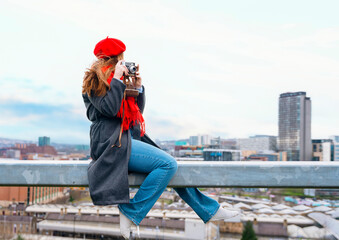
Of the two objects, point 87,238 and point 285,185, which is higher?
point 285,185

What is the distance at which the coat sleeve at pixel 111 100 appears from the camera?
1291 millimetres

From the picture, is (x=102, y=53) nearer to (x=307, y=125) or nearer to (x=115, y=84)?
(x=115, y=84)

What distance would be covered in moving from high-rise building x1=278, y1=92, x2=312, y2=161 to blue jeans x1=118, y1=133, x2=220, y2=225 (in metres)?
56.9

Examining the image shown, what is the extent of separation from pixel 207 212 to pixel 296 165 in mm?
438

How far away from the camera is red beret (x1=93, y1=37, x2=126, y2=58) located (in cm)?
141

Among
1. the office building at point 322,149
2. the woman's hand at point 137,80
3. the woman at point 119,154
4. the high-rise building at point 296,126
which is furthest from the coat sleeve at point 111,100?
the high-rise building at point 296,126

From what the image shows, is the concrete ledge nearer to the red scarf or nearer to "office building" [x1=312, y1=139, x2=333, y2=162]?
the red scarf

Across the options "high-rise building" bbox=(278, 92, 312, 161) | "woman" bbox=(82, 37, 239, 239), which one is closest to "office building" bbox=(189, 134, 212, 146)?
"high-rise building" bbox=(278, 92, 312, 161)

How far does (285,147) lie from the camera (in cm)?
Answer: 5781

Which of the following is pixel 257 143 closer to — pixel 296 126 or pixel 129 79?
pixel 296 126

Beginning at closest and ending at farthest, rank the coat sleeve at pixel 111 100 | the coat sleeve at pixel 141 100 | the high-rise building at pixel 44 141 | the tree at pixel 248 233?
the coat sleeve at pixel 111 100
the coat sleeve at pixel 141 100
the tree at pixel 248 233
the high-rise building at pixel 44 141

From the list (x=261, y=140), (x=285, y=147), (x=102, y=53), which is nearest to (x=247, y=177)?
(x=102, y=53)

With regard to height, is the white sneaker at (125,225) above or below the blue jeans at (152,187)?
below

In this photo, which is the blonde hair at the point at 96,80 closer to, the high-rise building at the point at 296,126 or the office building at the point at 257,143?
the high-rise building at the point at 296,126
